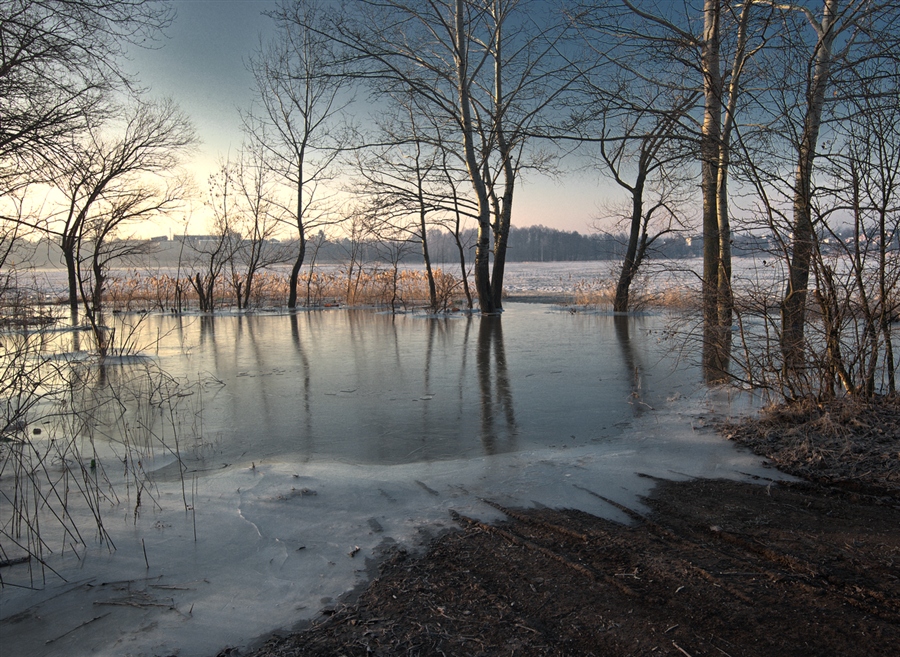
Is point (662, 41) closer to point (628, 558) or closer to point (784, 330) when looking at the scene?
point (784, 330)

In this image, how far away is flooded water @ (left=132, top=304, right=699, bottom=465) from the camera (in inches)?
185

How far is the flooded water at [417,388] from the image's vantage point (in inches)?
185

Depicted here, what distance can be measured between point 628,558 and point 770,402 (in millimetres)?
2897

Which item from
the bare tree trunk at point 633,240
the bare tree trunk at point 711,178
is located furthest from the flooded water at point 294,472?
the bare tree trunk at point 633,240

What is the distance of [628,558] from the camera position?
2.53 meters

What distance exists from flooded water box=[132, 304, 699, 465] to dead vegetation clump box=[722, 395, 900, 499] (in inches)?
46.8

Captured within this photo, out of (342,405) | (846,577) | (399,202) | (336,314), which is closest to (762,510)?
(846,577)

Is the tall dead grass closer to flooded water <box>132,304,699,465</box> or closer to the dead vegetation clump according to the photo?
flooded water <box>132,304,699,465</box>

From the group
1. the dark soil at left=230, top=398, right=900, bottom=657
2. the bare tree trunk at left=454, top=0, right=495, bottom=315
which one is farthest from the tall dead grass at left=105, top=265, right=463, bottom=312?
the dark soil at left=230, top=398, right=900, bottom=657

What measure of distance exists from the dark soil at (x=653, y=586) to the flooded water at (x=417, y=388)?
1.60 m

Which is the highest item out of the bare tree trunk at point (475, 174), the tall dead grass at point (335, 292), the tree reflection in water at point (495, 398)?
the bare tree trunk at point (475, 174)

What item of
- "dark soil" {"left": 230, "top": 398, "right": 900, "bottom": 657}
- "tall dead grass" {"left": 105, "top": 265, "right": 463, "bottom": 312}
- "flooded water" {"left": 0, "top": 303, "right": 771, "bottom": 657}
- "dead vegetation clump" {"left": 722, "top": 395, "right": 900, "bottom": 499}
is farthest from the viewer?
"tall dead grass" {"left": 105, "top": 265, "right": 463, "bottom": 312}

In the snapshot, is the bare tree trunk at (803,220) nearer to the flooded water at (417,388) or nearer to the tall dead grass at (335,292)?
the flooded water at (417,388)

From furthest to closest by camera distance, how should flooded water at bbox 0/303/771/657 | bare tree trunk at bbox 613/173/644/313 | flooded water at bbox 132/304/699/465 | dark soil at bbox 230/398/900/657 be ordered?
bare tree trunk at bbox 613/173/644/313
flooded water at bbox 132/304/699/465
flooded water at bbox 0/303/771/657
dark soil at bbox 230/398/900/657
